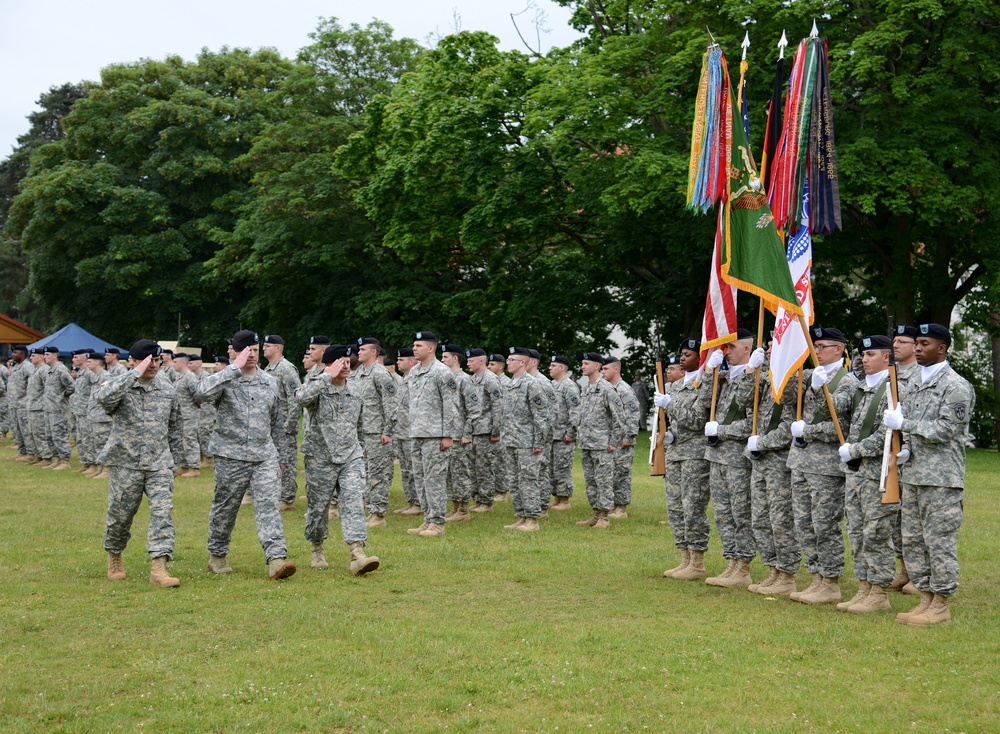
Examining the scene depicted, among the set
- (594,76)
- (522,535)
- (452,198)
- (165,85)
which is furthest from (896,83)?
(165,85)

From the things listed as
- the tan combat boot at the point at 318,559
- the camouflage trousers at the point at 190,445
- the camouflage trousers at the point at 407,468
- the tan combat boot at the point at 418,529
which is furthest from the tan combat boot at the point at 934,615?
the camouflage trousers at the point at 190,445

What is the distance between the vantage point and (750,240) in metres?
9.99

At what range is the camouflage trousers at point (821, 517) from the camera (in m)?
8.93

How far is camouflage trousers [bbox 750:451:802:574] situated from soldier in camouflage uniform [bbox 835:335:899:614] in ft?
2.06

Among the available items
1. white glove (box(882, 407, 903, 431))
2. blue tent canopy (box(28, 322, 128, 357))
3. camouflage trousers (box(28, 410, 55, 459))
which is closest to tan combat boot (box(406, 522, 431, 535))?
white glove (box(882, 407, 903, 431))

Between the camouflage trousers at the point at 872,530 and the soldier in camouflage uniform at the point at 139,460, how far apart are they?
19.6ft

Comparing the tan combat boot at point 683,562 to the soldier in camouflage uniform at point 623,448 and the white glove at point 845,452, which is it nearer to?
the white glove at point 845,452

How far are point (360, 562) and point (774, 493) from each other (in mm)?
3907

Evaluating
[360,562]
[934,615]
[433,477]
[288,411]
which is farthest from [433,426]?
[934,615]

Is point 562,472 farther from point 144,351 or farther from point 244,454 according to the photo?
point 144,351

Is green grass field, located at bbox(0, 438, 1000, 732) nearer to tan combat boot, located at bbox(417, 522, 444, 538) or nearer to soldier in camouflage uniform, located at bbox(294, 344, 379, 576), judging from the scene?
soldier in camouflage uniform, located at bbox(294, 344, 379, 576)

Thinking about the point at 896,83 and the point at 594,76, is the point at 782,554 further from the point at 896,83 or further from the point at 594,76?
the point at 594,76

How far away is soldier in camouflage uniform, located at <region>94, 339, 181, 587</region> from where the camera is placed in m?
9.45

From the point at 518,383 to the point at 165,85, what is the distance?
36.8 meters
